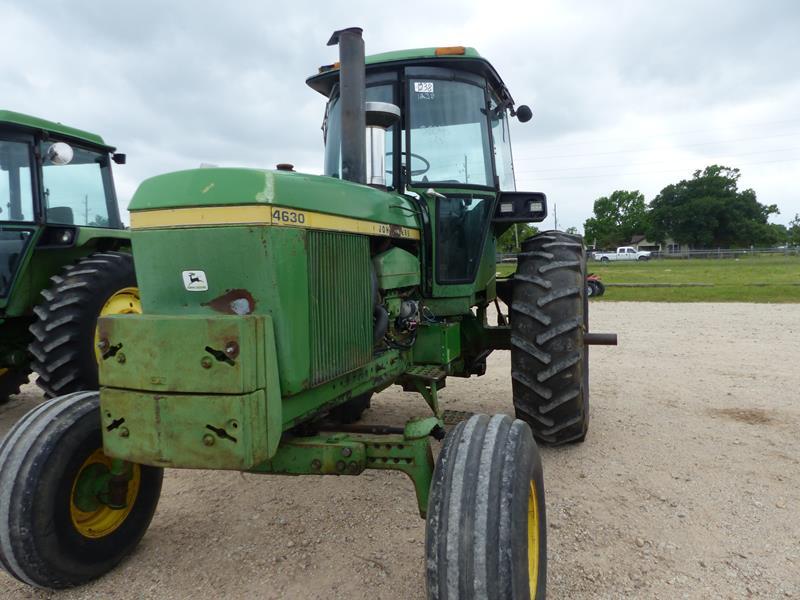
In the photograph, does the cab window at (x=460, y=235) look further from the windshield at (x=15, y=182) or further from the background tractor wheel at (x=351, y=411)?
the windshield at (x=15, y=182)

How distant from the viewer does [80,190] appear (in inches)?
242

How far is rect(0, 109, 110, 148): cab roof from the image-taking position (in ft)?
17.3

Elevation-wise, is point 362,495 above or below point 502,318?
below

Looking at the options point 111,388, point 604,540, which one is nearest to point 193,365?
point 111,388

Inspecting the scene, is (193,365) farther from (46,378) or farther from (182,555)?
(46,378)

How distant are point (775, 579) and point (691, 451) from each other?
1617mm

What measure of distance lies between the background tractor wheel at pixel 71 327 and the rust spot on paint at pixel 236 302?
104 inches

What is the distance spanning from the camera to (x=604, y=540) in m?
2.97

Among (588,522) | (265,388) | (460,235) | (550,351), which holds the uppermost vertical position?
(460,235)

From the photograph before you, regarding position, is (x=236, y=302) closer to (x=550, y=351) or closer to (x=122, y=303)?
(x=550, y=351)

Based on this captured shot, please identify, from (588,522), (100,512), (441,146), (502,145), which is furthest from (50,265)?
(588,522)

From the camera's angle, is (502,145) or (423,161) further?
(502,145)

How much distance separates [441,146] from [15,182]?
392cm

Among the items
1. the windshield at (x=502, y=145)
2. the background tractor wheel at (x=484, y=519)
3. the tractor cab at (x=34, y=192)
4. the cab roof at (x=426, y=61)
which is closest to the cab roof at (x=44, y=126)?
the tractor cab at (x=34, y=192)
